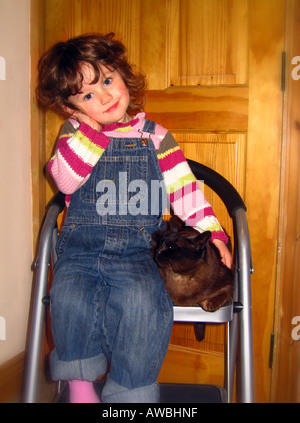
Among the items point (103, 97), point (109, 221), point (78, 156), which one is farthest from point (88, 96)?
point (109, 221)

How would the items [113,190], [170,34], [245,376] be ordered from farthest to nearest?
[170,34]
[113,190]
[245,376]

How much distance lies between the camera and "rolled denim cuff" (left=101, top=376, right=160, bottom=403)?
723 millimetres

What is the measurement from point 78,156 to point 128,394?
0.52 m

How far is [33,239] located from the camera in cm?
117

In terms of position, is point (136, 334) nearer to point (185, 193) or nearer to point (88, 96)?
point (185, 193)

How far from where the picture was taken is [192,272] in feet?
2.47

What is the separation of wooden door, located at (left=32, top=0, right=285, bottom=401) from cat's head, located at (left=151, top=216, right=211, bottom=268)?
15.5 inches

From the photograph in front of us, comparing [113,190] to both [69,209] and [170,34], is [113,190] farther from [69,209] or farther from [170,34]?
[170,34]

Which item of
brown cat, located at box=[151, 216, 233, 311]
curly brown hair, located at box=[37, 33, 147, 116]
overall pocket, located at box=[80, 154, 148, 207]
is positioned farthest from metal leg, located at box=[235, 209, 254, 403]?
curly brown hair, located at box=[37, 33, 147, 116]

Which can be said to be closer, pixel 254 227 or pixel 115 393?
pixel 115 393

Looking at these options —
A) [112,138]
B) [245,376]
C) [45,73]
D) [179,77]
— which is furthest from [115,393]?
[179,77]

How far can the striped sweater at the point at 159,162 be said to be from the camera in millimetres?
837

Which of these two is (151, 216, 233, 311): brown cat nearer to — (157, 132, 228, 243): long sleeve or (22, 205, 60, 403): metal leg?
(157, 132, 228, 243): long sleeve

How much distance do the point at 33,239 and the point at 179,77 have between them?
0.69 m
